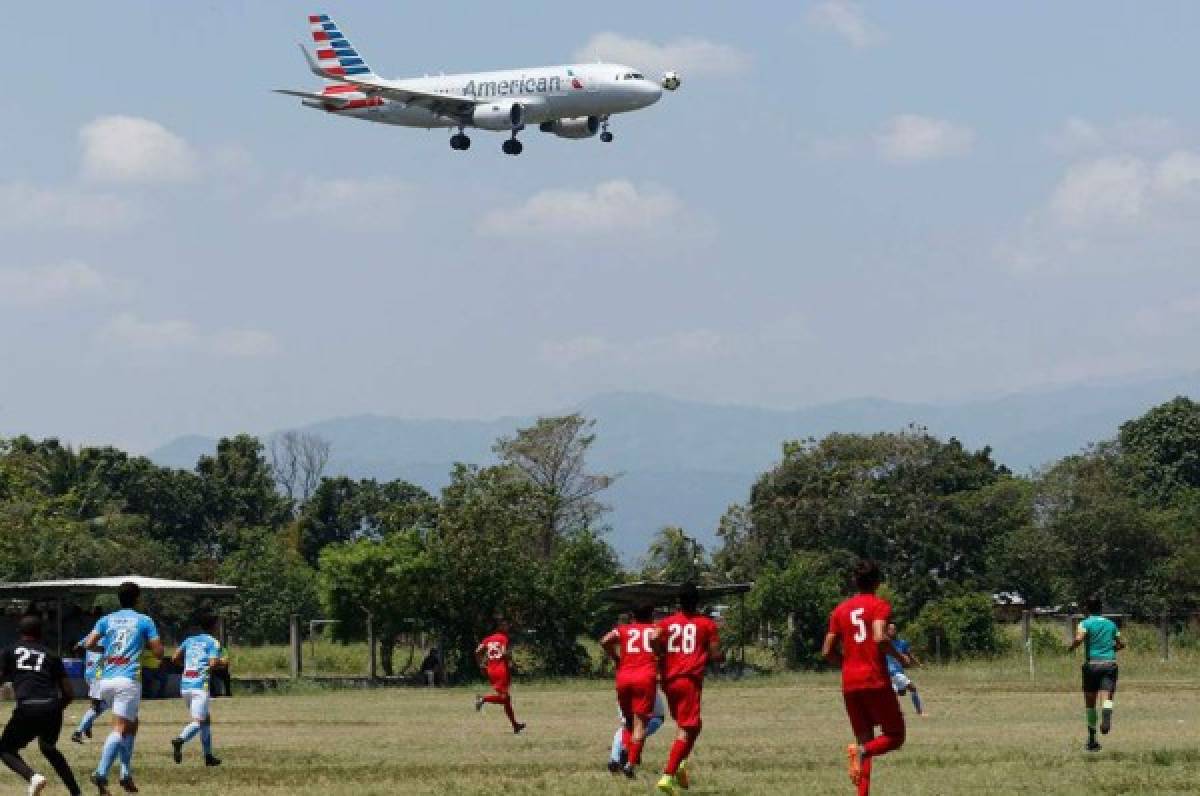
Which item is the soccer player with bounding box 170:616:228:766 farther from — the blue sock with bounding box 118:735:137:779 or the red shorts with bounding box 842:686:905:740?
the red shorts with bounding box 842:686:905:740

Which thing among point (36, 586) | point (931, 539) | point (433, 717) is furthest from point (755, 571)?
point (433, 717)

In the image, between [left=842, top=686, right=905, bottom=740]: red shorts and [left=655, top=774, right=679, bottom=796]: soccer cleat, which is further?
[left=655, top=774, right=679, bottom=796]: soccer cleat

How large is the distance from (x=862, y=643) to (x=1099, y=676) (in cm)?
853

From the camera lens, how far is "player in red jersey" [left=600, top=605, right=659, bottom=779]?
730 inches

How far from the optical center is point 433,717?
3397 cm

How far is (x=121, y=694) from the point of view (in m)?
17.9

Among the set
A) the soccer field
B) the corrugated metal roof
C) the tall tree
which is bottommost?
the soccer field

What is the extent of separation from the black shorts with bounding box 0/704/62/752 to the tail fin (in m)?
67.6

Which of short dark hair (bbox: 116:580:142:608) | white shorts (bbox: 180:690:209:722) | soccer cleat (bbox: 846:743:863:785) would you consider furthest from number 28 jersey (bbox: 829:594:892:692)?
white shorts (bbox: 180:690:209:722)

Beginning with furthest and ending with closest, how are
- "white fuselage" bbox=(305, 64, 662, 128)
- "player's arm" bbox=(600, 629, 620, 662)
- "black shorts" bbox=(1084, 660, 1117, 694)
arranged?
"white fuselage" bbox=(305, 64, 662, 128), "black shorts" bbox=(1084, 660, 1117, 694), "player's arm" bbox=(600, 629, 620, 662)

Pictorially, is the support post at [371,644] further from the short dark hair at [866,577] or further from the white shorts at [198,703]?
the short dark hair at [866,577]

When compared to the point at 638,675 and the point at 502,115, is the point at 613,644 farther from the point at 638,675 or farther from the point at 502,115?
the point at 502,115

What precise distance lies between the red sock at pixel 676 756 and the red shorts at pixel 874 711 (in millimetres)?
1736

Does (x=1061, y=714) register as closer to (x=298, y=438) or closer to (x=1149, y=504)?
(x=1149, y=504)
